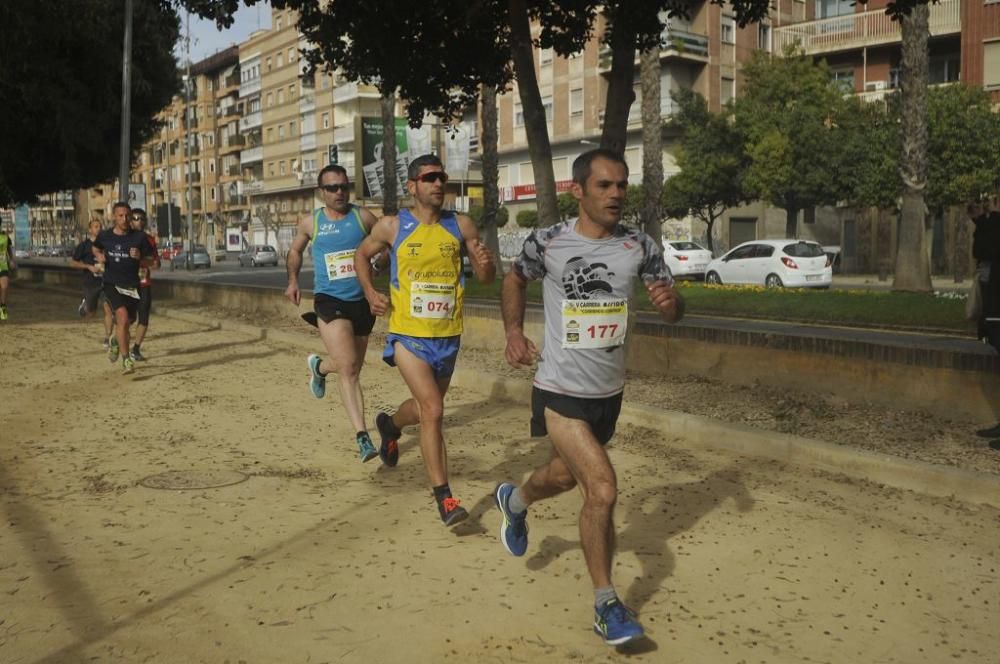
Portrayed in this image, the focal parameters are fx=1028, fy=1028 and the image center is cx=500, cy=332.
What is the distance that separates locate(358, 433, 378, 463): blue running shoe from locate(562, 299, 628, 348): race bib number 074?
9.77ft

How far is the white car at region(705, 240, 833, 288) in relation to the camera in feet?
91.2

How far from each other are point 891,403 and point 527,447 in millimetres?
2845

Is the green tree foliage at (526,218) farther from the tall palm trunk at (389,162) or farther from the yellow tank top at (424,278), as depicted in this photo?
the yellow tank top at (424,278)

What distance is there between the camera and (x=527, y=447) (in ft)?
24.8

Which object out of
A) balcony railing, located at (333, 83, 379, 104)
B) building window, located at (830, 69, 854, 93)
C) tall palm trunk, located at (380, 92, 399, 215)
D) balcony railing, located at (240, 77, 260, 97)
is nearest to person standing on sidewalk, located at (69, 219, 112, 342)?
tall palm trunk, located at (380, 92, 399, 215)

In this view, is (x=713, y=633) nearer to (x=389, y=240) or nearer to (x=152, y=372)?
(x=389, y=240)

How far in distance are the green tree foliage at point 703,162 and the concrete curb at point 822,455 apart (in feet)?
121

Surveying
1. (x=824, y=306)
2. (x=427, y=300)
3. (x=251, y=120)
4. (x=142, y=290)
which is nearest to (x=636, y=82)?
(x=824, y=306)

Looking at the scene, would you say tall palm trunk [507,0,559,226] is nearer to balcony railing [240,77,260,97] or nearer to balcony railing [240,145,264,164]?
balcony railing [240,145,264,164]

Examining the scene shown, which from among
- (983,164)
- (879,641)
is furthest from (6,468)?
(983,164)

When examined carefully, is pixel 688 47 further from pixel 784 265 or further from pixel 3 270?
pixel 3 270

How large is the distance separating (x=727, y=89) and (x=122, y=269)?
4495cm

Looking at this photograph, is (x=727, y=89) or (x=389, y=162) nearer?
(x=389, y=162)

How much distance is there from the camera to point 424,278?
228 inches
